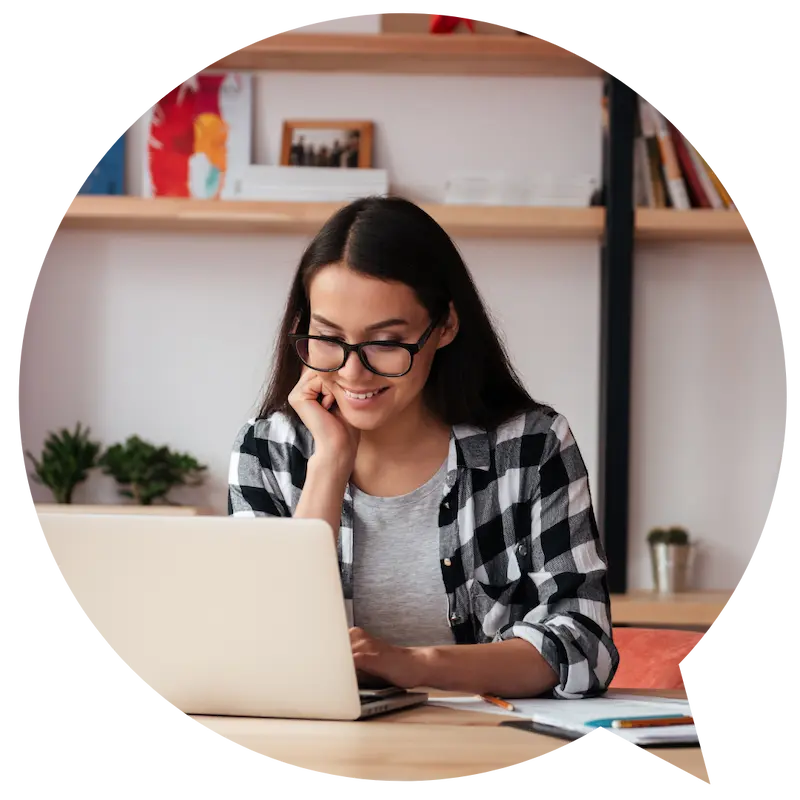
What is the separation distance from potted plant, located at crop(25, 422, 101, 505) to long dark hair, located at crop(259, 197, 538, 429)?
1.30 metres

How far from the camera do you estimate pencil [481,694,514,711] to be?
81cm

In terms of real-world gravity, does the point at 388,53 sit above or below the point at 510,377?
above

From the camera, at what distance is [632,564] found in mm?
2730

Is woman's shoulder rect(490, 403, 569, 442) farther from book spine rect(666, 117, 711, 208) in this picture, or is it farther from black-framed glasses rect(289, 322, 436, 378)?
book spine rect(666, 117, 711, 208)

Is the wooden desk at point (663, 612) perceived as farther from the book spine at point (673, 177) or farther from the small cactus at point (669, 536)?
the book spine at point (673, 177)

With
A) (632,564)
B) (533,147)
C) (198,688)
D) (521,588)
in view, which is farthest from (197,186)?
(198,688)

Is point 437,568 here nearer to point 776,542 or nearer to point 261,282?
point 776,542

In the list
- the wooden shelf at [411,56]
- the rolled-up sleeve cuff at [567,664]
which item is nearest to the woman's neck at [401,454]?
the rolled-up sleeve cuff at [567,664]

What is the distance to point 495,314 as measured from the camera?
2.47 metres

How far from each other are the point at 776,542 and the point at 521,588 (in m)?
0.46

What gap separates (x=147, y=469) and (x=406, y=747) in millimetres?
1884

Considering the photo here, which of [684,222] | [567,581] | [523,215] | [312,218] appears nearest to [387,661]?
[567,581]

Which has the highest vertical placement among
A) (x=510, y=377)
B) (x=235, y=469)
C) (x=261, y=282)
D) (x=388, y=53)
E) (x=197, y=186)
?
(x=388, y=53)

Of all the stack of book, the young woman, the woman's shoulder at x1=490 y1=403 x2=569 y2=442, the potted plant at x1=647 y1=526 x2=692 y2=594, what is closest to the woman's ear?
the young woman
